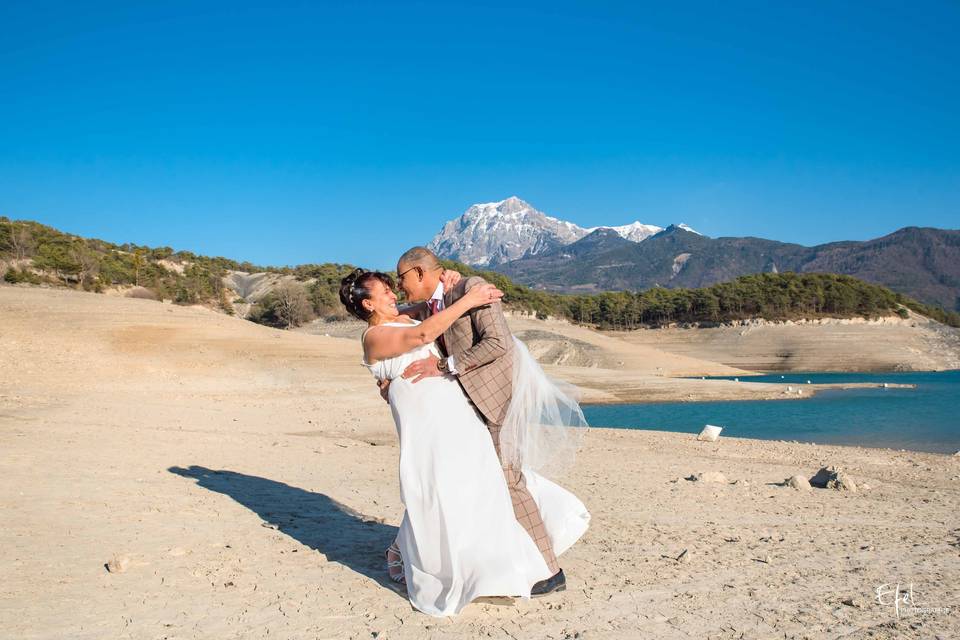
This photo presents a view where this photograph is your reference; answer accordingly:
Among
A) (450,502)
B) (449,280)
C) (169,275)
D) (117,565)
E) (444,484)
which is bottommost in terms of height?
(117,565)

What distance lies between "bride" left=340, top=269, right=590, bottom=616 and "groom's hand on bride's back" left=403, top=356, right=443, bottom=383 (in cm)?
3

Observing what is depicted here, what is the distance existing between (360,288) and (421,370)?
0.73 m

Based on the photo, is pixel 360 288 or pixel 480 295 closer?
pixel 480 295

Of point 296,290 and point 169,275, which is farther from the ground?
point 169,275

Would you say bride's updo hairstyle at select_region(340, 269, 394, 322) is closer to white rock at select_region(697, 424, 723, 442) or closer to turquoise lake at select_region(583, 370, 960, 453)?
white rock at select_region(697, 424, 723, 442)

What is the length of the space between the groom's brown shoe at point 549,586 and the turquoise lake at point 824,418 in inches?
678

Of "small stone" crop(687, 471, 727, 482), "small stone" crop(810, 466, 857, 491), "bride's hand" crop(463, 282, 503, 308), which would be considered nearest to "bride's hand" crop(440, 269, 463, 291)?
"bride's hand" crop(463, 282, 503, 308)

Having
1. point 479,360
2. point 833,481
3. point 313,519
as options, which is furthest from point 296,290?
point 479,360

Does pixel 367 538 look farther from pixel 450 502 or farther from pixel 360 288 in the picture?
pixel 360 288

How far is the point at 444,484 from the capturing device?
4562mm

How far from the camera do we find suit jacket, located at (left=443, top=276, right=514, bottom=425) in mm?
4598

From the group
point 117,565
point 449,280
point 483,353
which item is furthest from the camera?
point 117,565

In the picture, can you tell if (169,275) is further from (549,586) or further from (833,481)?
(549,586)

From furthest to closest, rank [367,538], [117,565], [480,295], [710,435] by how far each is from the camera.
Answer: [710,435] < [367,538] < [117,565] < [480,295]
